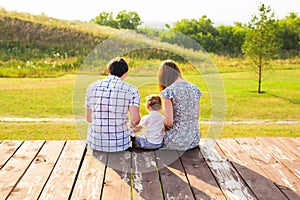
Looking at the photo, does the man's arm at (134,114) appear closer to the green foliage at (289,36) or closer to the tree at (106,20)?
the green foliage at (289,36)

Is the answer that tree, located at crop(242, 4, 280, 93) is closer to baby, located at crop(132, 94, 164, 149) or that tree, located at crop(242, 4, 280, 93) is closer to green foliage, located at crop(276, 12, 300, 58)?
green foliage, located at crop(276, 12, 300, 58)

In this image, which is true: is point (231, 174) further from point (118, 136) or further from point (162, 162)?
point (118, 136)

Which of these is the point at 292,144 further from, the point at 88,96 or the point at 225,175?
the point at 88,96

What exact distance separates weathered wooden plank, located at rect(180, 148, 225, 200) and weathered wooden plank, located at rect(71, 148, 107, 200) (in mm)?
616

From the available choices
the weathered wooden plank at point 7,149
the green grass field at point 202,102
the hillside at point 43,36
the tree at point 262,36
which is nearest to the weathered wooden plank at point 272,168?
the green grass field at point 202,102

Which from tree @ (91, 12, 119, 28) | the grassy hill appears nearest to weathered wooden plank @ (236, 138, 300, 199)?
the grassy hill

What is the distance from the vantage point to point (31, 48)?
531 inches

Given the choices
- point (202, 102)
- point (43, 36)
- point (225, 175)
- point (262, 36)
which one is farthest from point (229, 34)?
point (225, 175)

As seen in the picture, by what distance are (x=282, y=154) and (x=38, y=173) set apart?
1.99 metres

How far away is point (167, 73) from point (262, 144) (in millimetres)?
1127

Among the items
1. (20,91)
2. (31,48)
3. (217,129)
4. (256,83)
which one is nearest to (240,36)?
(256,83)

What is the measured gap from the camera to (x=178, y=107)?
3551mm

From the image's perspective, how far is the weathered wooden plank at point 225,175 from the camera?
273cm

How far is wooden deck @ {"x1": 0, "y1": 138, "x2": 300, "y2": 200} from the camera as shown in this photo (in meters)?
2.73
